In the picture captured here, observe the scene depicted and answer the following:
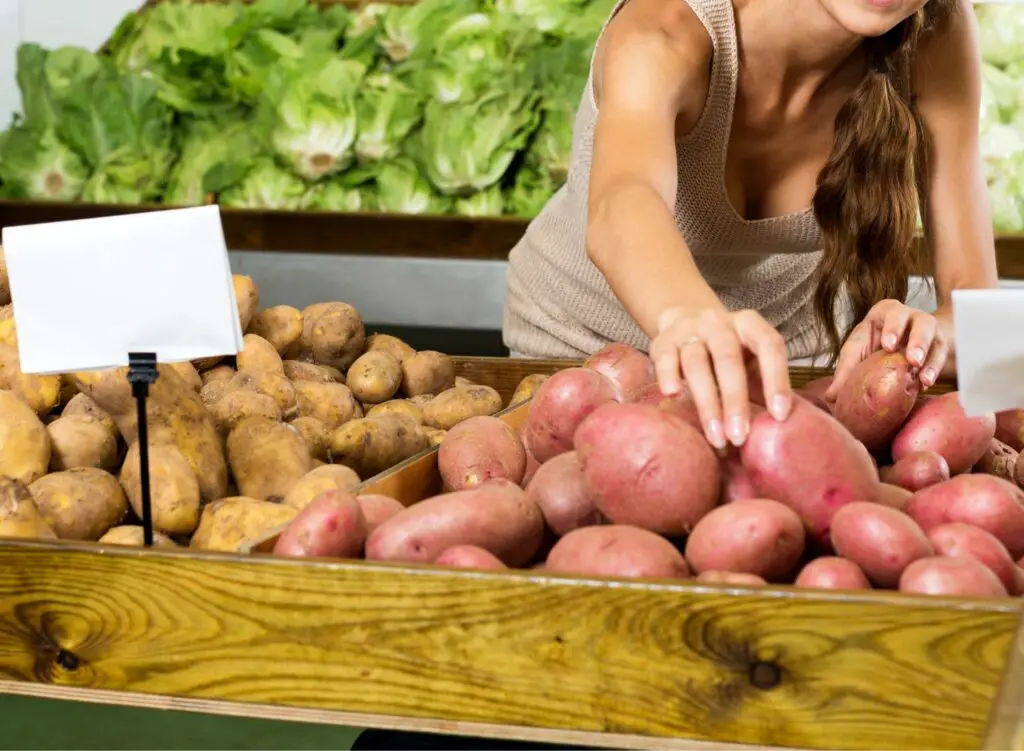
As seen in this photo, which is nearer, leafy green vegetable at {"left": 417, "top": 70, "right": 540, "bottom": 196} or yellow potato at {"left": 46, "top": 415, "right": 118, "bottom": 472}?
yellow potato at {"left": 46, "top": 415, "right": 118, "bottom": 472}

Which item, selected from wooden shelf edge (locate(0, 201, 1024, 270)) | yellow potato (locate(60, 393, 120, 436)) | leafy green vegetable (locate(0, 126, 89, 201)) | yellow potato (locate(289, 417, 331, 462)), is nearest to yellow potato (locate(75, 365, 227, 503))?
yellow potato (locate(60, 393, 120, 436))

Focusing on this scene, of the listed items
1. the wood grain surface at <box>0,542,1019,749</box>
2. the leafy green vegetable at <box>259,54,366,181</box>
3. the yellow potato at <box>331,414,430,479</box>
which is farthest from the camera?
the leafy green vegetable at <box>259,54,366,181</box>

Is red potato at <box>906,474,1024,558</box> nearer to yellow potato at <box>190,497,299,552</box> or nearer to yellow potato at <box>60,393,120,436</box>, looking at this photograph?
yellow potato at <box>190,497,299,552</box>

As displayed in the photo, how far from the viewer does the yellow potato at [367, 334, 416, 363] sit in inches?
73.8

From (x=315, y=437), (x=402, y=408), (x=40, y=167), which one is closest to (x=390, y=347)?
(x=402, y=408)

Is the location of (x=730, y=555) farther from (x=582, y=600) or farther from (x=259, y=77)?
(x=259, y=77)

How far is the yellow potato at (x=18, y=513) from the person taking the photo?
3.56ft

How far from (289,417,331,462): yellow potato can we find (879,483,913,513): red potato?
73 cm

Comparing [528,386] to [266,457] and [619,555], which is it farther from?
[619,555]

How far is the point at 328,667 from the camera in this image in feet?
2.92

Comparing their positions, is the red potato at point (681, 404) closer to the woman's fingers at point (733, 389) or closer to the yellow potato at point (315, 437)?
the woman's fingers at point (733, 389)

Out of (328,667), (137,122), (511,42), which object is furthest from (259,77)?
(328,667)

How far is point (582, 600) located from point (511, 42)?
2956mm

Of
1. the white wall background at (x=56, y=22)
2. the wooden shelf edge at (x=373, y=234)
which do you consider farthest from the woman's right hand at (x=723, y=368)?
the white wall background at (x=56, y=22)
